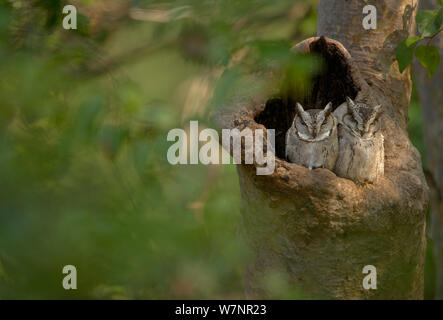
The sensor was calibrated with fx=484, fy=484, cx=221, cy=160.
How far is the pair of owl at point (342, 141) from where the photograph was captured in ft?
10.3

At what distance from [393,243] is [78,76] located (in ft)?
7.35

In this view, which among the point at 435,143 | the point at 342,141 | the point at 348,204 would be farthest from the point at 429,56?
the point at 435,143

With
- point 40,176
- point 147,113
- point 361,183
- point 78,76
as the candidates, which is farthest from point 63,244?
point 361,183

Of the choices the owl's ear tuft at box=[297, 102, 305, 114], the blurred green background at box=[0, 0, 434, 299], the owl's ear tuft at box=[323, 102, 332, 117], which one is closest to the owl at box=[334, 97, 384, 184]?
the owl's ear tuft at box=[323, 102, 332, 117]

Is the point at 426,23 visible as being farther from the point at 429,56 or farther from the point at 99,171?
the point at 99,171

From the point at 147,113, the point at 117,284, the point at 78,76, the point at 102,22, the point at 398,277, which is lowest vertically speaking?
the point at 117,284

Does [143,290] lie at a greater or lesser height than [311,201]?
lesser

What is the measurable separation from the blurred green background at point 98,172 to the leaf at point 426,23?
1.91m

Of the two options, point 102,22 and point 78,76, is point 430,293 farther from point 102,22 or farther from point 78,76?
point 78,76

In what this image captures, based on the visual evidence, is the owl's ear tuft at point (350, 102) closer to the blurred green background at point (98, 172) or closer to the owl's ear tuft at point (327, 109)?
the owl's ear tuft at point (327, 109)

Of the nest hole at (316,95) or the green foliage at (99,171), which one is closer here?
the green foliage at (99,171)

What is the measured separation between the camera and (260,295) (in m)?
3.23

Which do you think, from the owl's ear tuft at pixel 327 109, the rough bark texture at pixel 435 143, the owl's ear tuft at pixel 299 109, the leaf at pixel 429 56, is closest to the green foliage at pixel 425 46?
the leaf at pixel 429 56

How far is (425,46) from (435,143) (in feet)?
6.38
